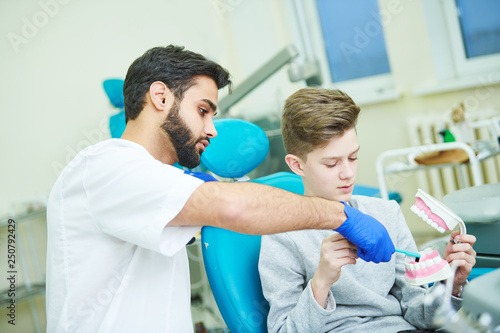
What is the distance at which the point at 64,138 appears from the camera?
256cm

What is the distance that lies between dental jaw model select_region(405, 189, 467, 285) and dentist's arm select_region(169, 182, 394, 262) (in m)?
0.13

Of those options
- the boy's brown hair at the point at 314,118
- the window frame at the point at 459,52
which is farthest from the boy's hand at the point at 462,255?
the window frame at the point at 459,52

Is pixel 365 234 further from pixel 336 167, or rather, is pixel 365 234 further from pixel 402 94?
pixel 402 94

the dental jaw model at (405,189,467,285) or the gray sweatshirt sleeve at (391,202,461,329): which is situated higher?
the dental jaw model at (405,189,467,285)

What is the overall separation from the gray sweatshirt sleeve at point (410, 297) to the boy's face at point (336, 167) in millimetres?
184

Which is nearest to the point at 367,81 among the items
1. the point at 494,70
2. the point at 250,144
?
the point at 494,70

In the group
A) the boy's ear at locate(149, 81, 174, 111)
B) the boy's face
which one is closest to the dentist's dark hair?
the boy's ear at locate(149, 81, 174, 111)

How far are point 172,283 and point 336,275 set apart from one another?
36 centimetres

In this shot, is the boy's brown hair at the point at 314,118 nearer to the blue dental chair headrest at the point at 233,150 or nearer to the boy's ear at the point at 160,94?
the blue dental chair headrest at the point at 233,150

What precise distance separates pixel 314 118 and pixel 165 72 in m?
0.38

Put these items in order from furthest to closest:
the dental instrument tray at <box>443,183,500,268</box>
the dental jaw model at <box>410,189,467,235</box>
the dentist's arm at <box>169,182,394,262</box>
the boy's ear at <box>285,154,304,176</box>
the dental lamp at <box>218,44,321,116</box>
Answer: the dental lamp at <box>218,44,321,116</box> < the boy's ear at <box>285,154,304,176</box> < the dental instrument tray at <box>443,183,500,268</box> < the dental jaw model at <box>410,189,467,235</box> < the dentist's arm at <box>169,182,394,262</box>

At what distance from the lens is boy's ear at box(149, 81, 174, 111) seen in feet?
3.32

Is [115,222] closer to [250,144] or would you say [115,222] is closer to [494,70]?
[250,144]

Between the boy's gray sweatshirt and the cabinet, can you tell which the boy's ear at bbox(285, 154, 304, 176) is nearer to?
the boy's gray sweatshirt
